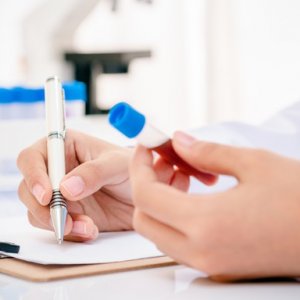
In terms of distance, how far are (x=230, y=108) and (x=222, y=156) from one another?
6.38ft

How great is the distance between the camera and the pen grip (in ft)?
2.10

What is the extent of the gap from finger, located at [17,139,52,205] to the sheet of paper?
0.14 ft

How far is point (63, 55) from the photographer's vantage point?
6.63 ft

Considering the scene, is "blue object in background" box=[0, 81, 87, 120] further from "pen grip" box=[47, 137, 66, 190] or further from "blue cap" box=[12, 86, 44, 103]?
"pen grip" box=[47, 137, 66, 190]

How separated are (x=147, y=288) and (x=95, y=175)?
20 cm

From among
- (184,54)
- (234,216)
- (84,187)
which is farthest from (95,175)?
(184,54)

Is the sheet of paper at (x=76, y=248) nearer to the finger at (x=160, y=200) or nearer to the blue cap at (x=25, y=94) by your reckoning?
the finger at (x=160, y=200)

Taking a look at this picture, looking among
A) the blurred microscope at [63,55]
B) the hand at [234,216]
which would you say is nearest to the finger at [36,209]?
the hand at [234,216]

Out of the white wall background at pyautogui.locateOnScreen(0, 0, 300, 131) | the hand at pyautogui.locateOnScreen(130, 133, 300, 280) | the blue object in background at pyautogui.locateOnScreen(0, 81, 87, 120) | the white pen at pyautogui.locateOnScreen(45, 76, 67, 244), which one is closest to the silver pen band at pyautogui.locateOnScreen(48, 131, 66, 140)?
the white pen at pyautogui.locateOnScreen(45, 76, 67, 244)

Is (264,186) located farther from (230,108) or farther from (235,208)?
(230,108)

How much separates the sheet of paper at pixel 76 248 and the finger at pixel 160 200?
13 cm

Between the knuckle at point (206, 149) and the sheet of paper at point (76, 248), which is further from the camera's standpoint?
the sheet of paper at point (76, 248)

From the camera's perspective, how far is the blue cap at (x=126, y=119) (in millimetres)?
438

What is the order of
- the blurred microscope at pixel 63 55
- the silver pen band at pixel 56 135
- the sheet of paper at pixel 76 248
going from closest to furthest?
the sheet of paper at pixel 76 248, the silver pen band at pixel 56 135, the blurred microscope at pixel 63 55
